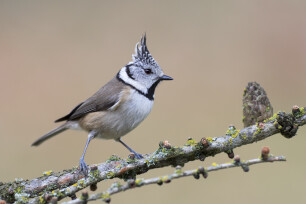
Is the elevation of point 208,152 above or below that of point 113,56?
below

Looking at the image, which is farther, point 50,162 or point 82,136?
point 82,136

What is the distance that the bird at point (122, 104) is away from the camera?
2.90 metres

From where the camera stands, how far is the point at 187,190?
377 cm

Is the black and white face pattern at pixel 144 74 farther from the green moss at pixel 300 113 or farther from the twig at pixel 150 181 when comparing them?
the twig at pixel 150 181

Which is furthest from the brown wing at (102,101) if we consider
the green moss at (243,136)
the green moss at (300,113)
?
the green moss at (300,113)

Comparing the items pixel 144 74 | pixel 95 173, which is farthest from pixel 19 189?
pixel 144 74

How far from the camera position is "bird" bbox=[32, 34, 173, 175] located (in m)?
2.90

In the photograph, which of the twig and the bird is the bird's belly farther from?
the twig

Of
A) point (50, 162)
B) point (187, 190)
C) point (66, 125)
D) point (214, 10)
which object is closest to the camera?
point (66, 125)

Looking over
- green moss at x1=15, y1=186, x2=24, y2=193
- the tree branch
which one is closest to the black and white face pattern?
the tree branch

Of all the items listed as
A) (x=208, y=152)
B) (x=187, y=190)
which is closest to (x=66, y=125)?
(x=187, y=190)

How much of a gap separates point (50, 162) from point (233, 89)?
2.35 m

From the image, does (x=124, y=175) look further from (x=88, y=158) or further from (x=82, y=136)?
(x=82, y=136)

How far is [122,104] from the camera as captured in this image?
2920 millimetres
